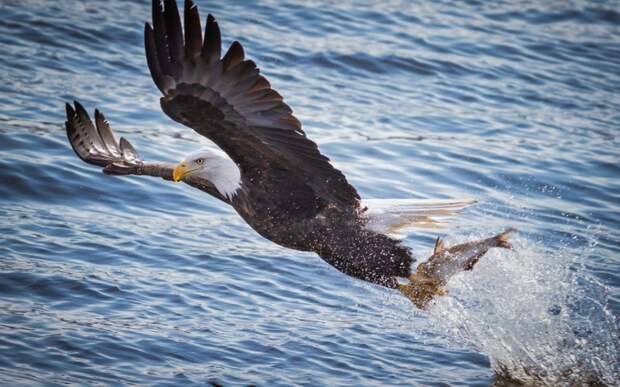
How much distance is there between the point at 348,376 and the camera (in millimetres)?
5195

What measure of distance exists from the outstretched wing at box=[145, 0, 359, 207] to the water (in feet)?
3.98

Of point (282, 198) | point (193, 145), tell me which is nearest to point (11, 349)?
point (282, 198)

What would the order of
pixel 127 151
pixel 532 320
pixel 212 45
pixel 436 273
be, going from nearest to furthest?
pixel 212 45
pixel 436 273
pixel 532 320
pixel 127 151

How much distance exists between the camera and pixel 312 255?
687 centimetres

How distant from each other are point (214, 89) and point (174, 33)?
34 cm

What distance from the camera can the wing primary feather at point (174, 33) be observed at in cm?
472

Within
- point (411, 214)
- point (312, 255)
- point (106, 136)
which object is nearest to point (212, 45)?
point (411, 214)

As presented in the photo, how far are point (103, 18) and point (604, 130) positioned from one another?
5801 mm

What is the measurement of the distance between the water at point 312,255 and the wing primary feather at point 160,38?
153 cm

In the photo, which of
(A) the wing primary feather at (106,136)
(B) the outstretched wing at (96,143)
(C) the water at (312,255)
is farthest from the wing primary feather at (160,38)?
(A) the wing primary feather at (106,136)

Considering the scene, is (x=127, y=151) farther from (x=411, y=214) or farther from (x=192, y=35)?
(x=411, y=214)

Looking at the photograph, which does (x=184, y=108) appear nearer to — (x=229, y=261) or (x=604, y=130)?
(x=229, y=261)

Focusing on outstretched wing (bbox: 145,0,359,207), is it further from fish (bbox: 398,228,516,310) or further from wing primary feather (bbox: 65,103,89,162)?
wing primary feather (bbox: 65,103,89,162)

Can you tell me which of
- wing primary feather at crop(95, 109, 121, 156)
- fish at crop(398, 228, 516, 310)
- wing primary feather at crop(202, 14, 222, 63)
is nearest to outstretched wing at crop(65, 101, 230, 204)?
wing primary feather at crop(95, 109, 121, 156)
